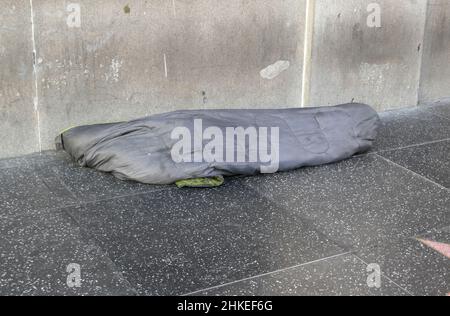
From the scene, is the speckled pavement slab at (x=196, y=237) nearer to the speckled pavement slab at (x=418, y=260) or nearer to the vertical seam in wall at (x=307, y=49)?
the speckled pavement slab at (x=418, y=260)

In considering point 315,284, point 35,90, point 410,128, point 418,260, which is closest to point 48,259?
point 315,284

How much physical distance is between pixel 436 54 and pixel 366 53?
2.85 feet

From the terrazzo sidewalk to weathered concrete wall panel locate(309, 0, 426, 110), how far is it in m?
0.94

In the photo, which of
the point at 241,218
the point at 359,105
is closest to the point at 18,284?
the point at 241,218

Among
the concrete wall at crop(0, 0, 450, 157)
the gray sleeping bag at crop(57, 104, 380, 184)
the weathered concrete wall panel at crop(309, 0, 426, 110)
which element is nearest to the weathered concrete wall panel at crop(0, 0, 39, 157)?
the concrete wall at crop(0, 0, 450, 157)

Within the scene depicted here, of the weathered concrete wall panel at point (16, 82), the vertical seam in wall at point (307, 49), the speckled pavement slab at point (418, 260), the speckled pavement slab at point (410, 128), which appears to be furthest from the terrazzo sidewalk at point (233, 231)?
the vertical seam in wall at point (307, 49)

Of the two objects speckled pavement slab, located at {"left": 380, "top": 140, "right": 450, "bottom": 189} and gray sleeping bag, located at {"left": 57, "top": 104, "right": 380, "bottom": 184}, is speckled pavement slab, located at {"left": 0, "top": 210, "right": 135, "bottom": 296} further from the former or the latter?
speckled pavement slab, located at {"left": 380, "top": 140, "right": 450, "bottom": 189}

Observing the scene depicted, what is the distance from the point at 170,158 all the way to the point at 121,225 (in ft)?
2.03

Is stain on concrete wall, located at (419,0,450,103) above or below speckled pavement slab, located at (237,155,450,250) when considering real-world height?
above

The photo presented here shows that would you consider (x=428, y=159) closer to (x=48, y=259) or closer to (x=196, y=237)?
(x=196, y=237)

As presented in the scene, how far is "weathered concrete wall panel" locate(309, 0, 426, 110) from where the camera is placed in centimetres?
488

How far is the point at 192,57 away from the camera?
445 centimetres

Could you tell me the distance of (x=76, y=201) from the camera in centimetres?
354

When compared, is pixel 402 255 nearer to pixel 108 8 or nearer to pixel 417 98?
pixel 108 8
